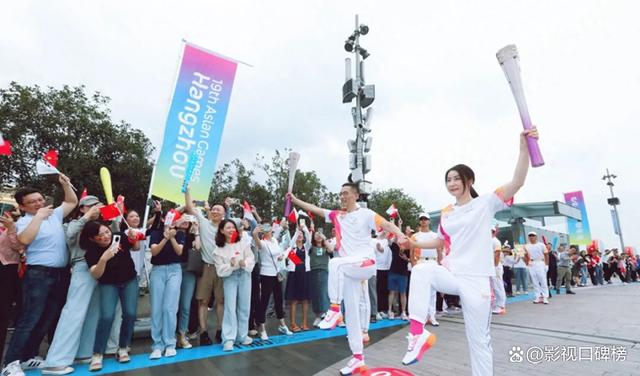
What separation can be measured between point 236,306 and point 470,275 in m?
4.28

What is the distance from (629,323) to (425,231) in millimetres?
4200

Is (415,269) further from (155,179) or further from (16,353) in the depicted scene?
(155,179)

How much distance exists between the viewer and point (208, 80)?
7.21 metres

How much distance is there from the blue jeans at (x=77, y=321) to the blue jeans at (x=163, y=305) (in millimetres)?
737

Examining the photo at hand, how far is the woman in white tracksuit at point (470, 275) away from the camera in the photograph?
2.58 m

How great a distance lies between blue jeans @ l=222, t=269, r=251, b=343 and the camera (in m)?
5.38

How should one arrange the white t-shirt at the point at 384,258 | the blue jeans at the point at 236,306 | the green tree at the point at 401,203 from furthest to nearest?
1. the green tree at the point at 401,203
2. the white t-shirt at the point at 384,258
3. the blue jeans at the point at 236,306

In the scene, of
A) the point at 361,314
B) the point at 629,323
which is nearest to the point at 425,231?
the point at 361,314

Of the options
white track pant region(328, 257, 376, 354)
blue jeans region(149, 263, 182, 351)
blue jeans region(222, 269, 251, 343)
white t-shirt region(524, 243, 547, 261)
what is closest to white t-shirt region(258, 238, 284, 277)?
blue jeans region(222, 269, 251, 343)

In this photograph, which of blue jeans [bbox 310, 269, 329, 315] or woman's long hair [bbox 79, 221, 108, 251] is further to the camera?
blue jeans [bbox 310, 269, 329, 315]

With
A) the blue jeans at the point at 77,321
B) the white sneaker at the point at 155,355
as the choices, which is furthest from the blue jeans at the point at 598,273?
the blue jeans at the point at 77,321

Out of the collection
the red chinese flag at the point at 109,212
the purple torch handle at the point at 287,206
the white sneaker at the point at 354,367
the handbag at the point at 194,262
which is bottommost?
the white sneaker at the point at 354,367

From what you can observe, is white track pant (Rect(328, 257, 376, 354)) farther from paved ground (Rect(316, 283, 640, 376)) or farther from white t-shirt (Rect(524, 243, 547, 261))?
white t-shirt (Rect(524, 243, 547, 261))

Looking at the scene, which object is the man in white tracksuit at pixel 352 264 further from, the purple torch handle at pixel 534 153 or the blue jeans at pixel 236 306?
the blue jeans at pixel 236 306
